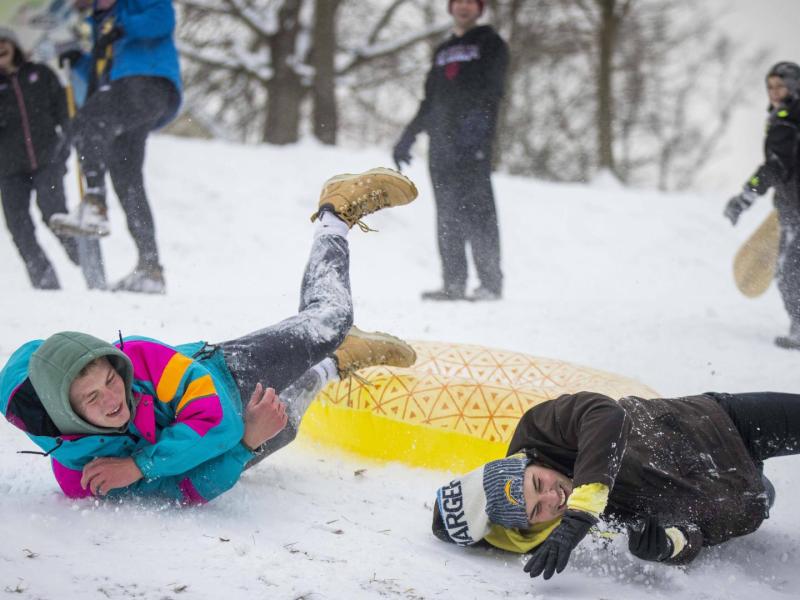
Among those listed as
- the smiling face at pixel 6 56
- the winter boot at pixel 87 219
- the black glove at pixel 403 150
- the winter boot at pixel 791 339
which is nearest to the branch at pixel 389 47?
the black glove at pixel 403 150

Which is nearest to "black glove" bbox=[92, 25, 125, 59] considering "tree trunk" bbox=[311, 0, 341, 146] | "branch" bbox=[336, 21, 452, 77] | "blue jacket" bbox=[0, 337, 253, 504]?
"blue jacket" bbox=[0, 337, 253, 504]

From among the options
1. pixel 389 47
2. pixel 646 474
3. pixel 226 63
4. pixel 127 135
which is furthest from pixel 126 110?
pixel 389 47

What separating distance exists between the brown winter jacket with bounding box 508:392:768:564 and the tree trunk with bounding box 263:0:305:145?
9.29 meters

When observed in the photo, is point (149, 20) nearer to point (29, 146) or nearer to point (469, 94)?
point (29, 146)

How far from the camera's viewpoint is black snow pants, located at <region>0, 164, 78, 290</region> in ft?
16.8

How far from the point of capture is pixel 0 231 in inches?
283

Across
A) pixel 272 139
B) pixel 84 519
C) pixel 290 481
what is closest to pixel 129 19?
pixel 290 481

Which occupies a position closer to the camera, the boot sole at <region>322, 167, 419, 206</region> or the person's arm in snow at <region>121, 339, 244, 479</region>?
the person's arm in snow at <region>121, 339, 244, 479</region>

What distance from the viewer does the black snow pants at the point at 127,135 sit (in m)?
4.48

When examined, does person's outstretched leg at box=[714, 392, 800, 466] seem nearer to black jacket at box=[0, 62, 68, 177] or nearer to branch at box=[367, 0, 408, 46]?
black jacket at box=[0, 62, 68, 177]

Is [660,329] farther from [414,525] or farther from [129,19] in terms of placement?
[129,19]

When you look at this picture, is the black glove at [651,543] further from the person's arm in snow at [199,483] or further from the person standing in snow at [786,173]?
the person standing in snow at [786,173]

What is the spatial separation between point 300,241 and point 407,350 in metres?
4.35

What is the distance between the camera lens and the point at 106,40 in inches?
180
